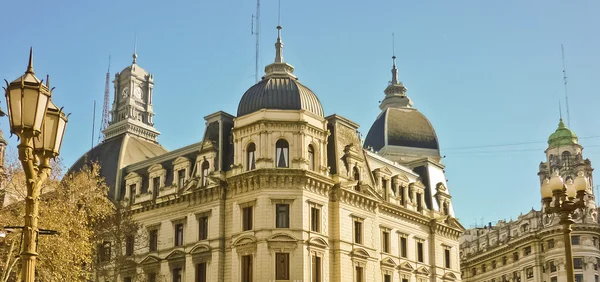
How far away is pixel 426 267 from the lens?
239 ft

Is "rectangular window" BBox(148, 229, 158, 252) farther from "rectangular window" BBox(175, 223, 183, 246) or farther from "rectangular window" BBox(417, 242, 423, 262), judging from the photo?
"rectangular window" BBox(417, 242, 423, 262)

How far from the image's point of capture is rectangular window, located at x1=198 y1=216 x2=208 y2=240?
210 ft

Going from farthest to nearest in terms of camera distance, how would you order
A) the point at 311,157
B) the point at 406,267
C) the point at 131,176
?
1. the point at 131,176
2. the point at 406,267
3. the point at 311,157

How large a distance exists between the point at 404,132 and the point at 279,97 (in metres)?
23.7

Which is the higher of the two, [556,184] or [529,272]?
[529,272]

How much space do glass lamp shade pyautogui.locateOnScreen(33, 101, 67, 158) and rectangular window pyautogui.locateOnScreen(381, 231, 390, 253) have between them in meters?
52.3

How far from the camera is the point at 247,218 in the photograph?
61.3m

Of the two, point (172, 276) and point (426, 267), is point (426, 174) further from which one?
point (172, 276)

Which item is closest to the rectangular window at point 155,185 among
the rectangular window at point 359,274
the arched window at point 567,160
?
the rectangular window at point 359,274

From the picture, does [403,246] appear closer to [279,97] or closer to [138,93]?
[279,97]

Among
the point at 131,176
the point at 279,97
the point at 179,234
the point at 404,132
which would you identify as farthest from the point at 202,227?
the point at 404,132

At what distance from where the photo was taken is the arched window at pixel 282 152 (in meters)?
61.2

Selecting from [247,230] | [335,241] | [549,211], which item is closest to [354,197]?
[335,241]

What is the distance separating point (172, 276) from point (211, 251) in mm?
4595
